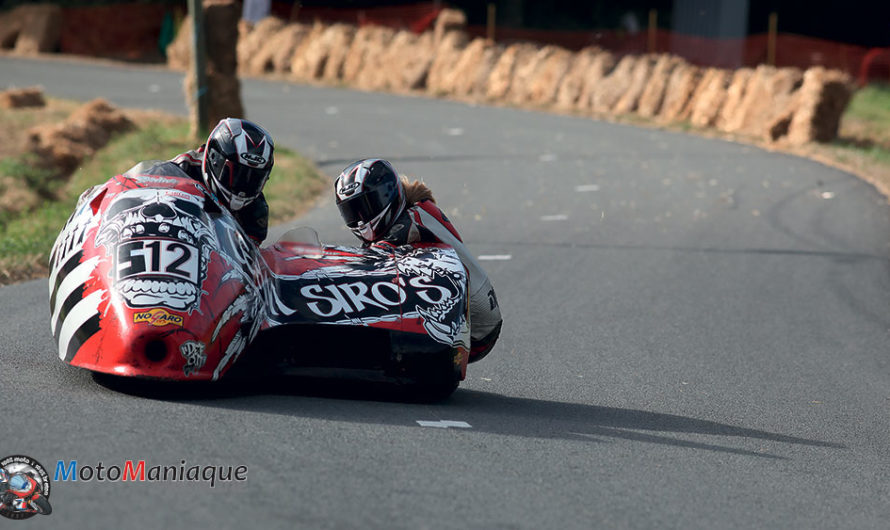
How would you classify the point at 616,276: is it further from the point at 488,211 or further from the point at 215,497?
the point at 215,497

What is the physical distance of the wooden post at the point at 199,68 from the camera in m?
17.7

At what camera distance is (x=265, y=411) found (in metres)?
5.48

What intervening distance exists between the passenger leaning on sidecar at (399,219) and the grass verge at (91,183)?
460 cm

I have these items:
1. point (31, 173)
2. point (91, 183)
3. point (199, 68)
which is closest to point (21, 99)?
point (199, 68)

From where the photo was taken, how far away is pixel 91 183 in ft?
53.2

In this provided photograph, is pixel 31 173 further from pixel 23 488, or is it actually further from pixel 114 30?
pixel 114 30

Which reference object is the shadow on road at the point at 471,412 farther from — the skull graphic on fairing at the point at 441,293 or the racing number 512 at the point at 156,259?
the racing number 512 at the point at 156,259

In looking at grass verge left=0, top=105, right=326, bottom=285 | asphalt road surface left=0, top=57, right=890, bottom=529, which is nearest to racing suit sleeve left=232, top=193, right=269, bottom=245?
asphalt road surface left=0, top=57, right=890, bottom=529

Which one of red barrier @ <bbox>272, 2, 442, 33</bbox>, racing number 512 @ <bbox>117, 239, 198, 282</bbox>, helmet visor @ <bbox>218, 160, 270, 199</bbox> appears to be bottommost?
racing number 512 @ <bbox>117, 239, 198, 282</bbox>

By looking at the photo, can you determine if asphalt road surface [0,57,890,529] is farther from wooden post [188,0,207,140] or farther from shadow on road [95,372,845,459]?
wooden post [188,0,207,140]

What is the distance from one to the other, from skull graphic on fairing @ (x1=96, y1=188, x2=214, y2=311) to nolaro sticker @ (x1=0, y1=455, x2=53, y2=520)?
1184 millimetres

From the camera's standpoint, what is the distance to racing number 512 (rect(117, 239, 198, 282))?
18.0 feet

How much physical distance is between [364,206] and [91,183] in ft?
35.6

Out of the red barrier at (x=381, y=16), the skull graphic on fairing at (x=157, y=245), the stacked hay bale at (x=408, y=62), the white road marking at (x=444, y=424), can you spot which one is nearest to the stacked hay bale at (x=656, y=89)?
the stacked hay bale at (x=408, y=62)
